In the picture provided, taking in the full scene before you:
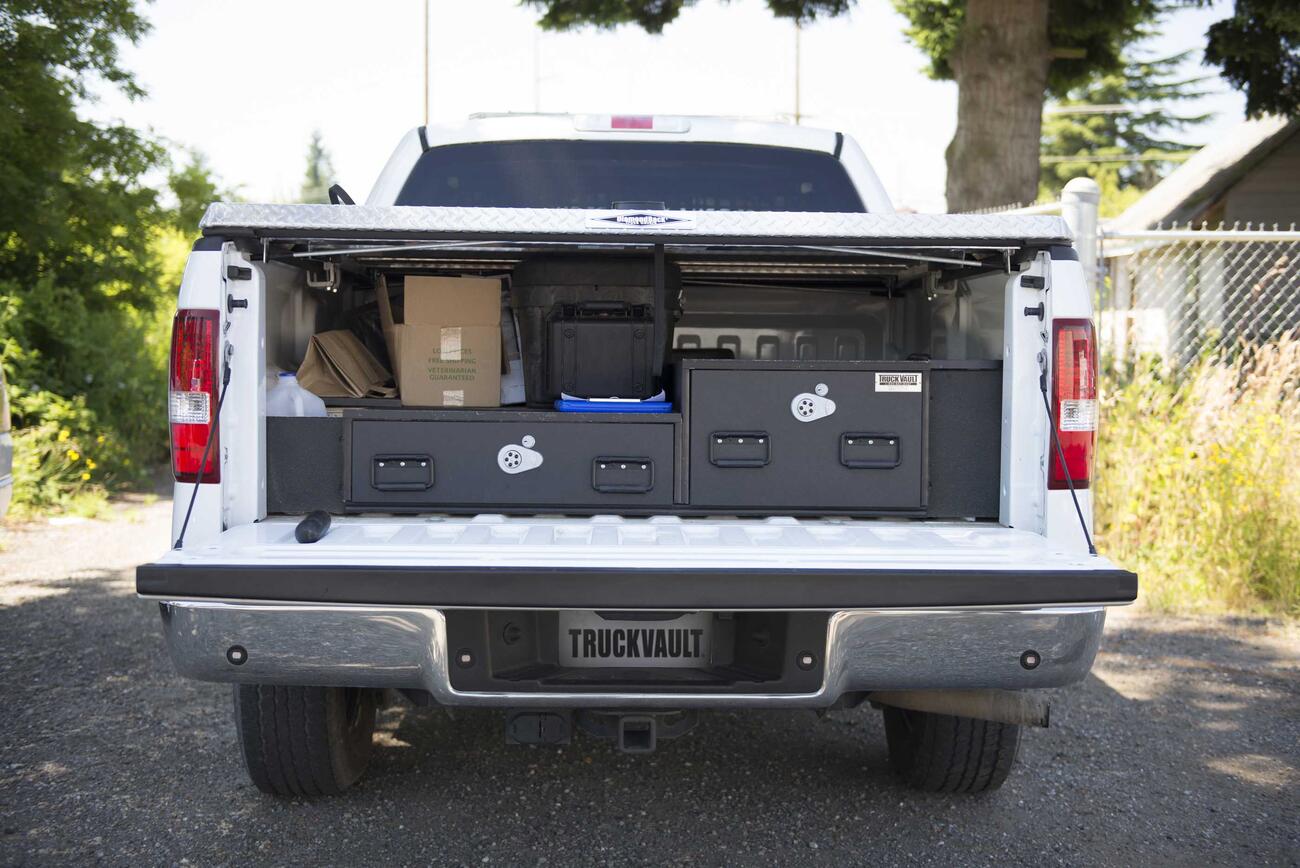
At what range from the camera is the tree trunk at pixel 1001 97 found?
9953mm

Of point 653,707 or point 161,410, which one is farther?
point 161,410

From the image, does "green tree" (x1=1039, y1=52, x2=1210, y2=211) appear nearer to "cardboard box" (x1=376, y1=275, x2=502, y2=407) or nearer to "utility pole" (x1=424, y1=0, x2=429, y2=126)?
"utility pole" (x1=424, y1=0, x2=429, y2=126)

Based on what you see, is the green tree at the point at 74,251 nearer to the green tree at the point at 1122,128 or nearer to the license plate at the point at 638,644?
the license plate at the point at 638,644

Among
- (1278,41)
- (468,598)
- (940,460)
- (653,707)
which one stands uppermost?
(1278,41)

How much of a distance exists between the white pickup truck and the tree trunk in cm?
681

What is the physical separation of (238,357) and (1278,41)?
380 inches

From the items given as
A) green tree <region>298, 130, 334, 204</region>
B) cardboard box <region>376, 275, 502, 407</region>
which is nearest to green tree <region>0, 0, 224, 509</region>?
cardboard box <region>376, 275, 502, 407</region>

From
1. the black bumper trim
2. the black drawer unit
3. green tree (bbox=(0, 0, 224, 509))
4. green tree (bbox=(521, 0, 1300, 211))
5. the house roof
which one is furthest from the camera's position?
the house roof

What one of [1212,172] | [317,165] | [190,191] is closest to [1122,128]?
[1212,172]

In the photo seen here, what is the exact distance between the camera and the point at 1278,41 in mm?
9688

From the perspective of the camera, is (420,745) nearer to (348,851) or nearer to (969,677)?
(348,851)

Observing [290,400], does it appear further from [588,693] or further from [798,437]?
[798,437]

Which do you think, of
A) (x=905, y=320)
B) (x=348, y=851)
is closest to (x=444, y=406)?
(x=348, y=851)

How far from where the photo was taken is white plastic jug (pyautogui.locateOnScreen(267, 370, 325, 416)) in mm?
3250
